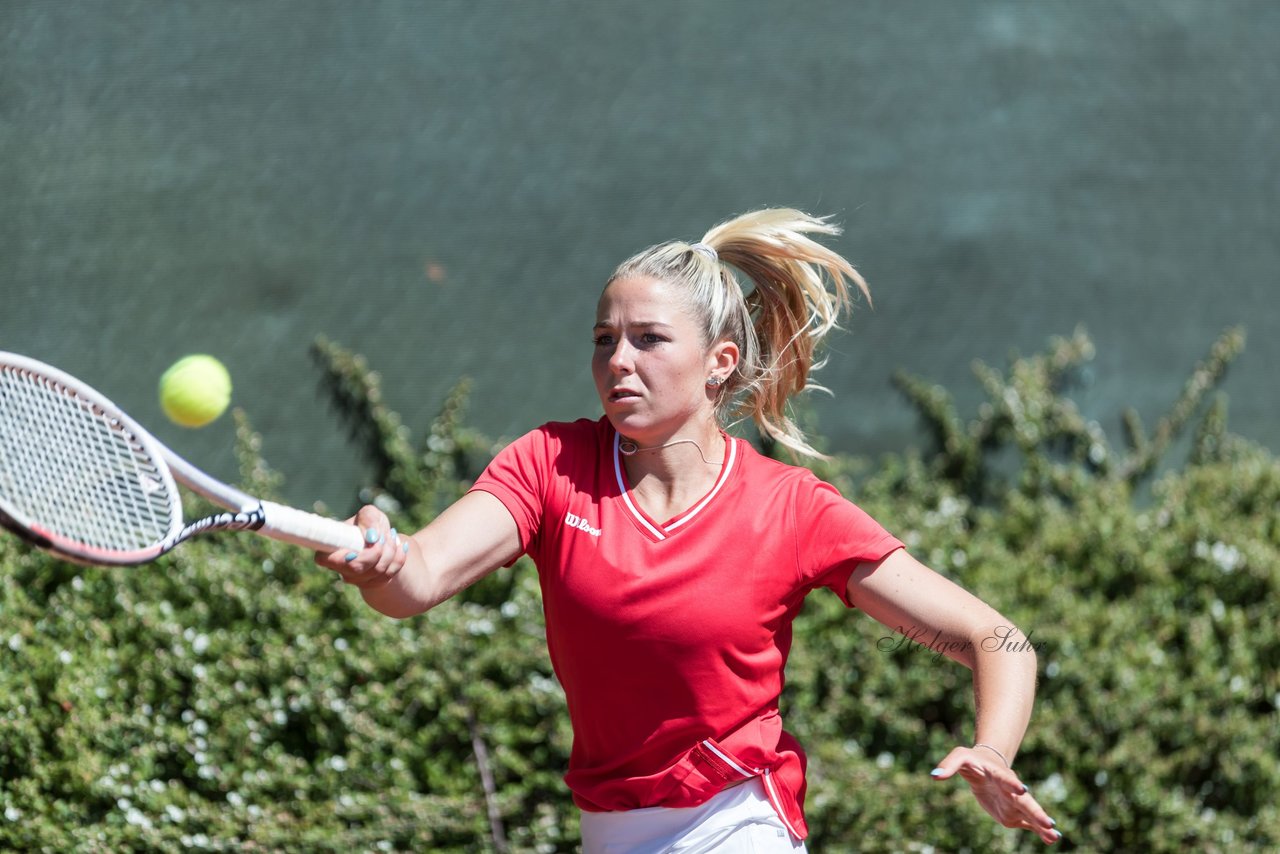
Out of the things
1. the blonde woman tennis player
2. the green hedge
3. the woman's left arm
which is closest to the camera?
the woman's left arm

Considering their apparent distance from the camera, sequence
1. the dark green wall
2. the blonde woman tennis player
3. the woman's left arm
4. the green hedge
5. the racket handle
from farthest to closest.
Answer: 1. the dark green wall
2. the green hedge
3. the blonde woman tennis player
4. the woman's left arm
5. the racket handle

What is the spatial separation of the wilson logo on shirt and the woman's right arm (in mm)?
101

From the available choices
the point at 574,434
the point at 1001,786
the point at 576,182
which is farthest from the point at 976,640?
the point at 576,182

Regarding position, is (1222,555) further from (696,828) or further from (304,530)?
(304,530)

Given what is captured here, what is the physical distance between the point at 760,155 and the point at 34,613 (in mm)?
3108

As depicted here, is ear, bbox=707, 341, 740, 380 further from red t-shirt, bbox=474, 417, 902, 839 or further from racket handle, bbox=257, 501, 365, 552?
racket handle, bbox=257, 501, 365, 552

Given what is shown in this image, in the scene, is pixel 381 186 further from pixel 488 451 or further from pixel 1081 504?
pixel 1081 504

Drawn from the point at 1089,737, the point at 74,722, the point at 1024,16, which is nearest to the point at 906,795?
the point at 1089,737

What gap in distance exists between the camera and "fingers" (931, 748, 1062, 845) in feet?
7.65

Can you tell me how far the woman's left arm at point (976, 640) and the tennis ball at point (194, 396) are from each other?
176cm

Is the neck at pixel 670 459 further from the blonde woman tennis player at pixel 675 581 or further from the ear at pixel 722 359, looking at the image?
the ear at pixel 722 359

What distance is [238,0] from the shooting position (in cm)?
482

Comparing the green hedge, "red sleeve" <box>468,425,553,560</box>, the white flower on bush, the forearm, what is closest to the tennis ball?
the green hedge

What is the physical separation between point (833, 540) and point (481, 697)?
1.86m
